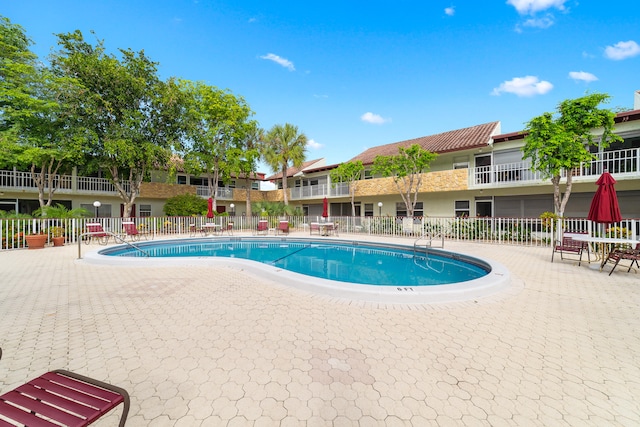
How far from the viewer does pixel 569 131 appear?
12.2 m

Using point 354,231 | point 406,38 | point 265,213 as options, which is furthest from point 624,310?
point 265,213

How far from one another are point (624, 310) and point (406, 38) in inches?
738

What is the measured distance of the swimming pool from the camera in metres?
5.51

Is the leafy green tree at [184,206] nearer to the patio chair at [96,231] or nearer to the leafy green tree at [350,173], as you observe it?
the patio chair at [96,231]

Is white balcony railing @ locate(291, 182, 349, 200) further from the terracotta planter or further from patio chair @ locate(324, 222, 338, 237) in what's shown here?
the terracotta planter

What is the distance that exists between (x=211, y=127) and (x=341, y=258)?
57.4ft

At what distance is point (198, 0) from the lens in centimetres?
1384

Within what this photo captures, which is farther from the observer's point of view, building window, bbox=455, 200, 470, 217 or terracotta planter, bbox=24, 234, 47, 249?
building window, bbox=455, 200, 470, 217

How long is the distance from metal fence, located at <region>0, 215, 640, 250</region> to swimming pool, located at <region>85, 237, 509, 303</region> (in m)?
2.30

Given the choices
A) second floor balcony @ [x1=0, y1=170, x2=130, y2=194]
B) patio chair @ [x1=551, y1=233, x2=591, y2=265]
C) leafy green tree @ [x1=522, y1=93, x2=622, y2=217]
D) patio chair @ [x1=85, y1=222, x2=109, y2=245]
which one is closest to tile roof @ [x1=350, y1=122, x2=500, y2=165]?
leafy green tree @ [x1=522, y1=93, x2=622, y2=217]

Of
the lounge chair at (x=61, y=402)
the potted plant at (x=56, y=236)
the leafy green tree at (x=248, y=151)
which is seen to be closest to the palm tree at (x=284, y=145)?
the leafy green tree at (x=248, y=151)

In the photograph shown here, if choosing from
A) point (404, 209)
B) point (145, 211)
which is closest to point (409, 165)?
point (404, 209)

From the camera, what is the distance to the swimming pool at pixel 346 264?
18.1 ft

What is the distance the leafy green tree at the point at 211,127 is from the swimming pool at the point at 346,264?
9074mm
